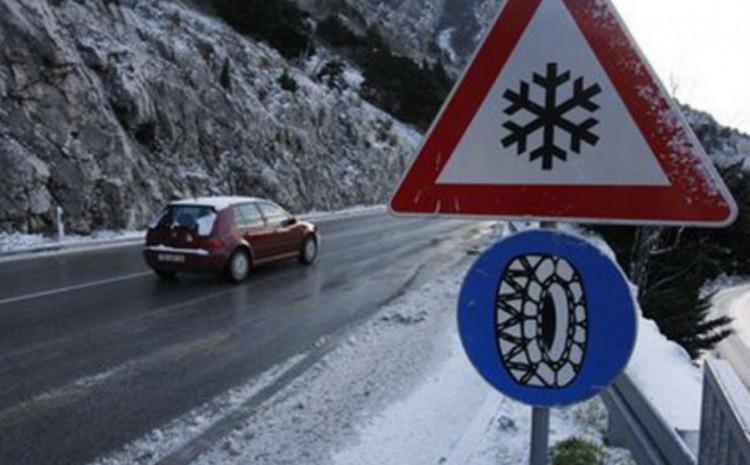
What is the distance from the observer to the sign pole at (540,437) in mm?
2324

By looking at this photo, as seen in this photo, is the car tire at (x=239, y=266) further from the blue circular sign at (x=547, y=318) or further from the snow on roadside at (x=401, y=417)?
the blue circular sign at (x=547, y=318)

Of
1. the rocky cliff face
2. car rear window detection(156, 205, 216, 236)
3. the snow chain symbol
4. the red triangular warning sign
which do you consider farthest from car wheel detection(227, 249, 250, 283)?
the snow chain symbol

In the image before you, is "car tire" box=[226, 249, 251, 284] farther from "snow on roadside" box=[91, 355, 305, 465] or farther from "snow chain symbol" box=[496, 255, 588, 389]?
"snow chain symbol" box=[496, 255, 588, 389]

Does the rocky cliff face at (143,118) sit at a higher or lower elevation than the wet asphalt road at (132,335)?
higher

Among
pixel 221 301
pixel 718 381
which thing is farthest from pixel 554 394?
pixel 221 301

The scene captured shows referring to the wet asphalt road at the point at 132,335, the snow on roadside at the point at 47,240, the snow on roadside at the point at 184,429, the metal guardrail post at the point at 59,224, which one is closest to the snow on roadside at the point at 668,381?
the snow on roadside at the point at 184,429

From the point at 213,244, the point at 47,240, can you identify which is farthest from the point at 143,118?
the point at 213,244

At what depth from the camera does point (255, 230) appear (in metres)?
13.5

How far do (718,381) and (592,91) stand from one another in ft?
3.50

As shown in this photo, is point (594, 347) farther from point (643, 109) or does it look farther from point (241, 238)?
point (241, 238)

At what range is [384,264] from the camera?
1535cm

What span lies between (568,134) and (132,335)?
7.12 metres

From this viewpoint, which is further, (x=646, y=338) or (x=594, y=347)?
(x=646, y=338)

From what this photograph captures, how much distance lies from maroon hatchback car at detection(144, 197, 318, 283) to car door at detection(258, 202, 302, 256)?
31cm
